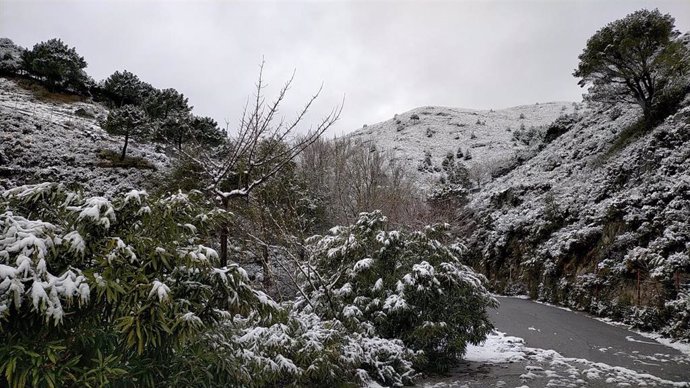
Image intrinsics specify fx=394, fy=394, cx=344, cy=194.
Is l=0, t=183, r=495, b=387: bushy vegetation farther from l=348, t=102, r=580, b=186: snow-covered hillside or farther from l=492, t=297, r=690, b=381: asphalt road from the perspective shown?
l=348, t=102, r=580, b=186: snow-covered hillside

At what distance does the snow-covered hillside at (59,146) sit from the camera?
59.6 ft

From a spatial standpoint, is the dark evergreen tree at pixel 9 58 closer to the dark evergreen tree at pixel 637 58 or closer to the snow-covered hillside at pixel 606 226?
the snow-covered hillside at pixel 606 226

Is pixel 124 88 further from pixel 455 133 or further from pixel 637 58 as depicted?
pixel 455 133

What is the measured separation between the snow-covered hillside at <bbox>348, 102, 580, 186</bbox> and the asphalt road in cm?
2292

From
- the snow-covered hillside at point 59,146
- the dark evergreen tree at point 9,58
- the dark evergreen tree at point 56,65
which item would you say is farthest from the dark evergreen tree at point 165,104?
the dark evergreen tree at point 9,58

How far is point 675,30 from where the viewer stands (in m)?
16.9

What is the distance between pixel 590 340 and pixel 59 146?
25173 millimetres

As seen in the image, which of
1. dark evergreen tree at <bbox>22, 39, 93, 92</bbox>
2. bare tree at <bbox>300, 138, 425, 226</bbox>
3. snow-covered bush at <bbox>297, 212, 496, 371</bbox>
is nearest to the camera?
snow-covered bush at <bbox>297, 212, 496, 371</bbox>

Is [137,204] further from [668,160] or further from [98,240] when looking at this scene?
[668,160]

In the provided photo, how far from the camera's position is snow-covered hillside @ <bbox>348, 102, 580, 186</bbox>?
134 feet

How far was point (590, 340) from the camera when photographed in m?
8.39

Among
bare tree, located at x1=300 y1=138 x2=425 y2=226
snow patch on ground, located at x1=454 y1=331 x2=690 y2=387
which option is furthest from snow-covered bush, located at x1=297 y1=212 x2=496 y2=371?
bare tree, located at x1=300 y1=138 x2=425 y2=226

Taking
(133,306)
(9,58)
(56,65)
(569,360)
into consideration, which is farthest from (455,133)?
(133,306)

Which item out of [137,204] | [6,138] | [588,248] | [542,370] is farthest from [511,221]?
[6,138]
